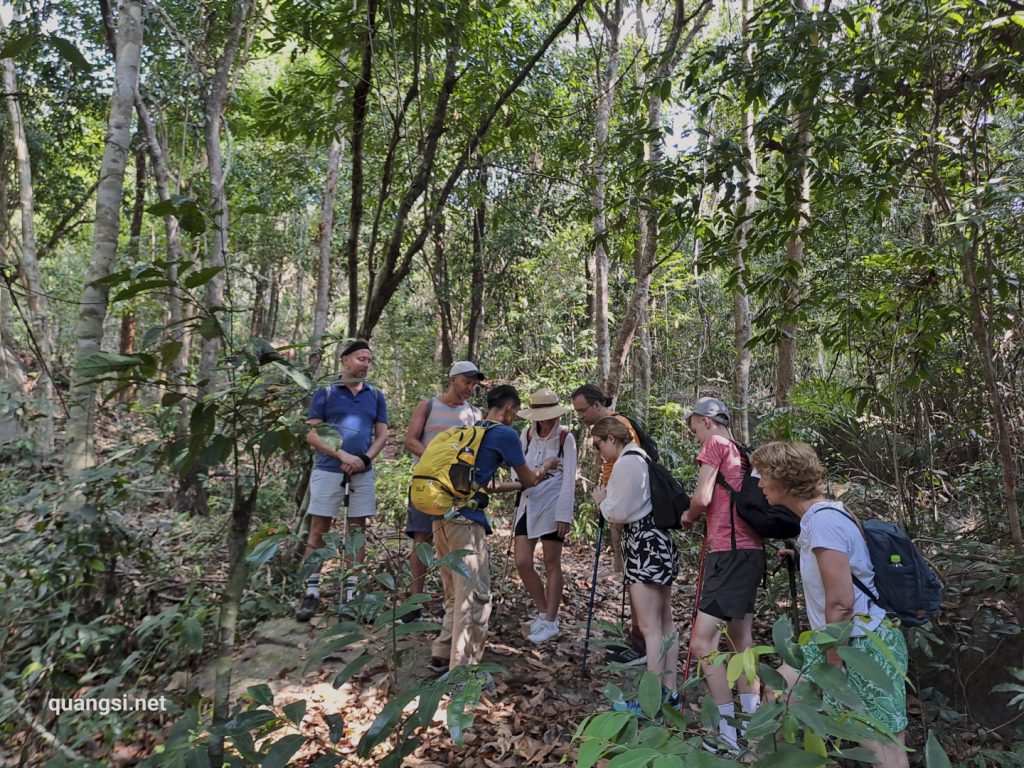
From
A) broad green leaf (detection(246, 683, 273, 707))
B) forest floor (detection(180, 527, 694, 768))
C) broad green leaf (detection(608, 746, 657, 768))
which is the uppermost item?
broad green leaf (detection(608, 746, 657, 768))

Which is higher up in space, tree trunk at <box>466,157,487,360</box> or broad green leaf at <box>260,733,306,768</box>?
tree trunk at <box>466,157,487,360</box>

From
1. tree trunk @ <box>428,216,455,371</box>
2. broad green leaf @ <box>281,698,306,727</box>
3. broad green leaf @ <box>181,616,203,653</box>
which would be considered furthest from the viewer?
tree trunk @ <box>428,216,455,371</box>

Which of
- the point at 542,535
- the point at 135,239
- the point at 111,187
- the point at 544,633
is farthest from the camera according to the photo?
the point at 135,239

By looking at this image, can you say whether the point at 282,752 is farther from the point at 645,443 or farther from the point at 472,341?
the point at 472,341

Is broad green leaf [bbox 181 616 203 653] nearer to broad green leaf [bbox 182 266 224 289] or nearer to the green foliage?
broad green leaf [bbox 182 266 224 289]

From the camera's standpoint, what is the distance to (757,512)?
3.21 meters

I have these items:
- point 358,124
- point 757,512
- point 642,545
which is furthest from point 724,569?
point 358,124

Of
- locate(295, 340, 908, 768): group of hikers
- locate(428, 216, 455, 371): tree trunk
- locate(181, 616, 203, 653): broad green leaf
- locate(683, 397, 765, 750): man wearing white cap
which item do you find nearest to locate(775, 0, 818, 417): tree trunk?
locate(295, 340, 908, 768): group of hikers

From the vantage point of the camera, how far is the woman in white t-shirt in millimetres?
2363

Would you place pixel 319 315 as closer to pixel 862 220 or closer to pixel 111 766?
pixel 111 766

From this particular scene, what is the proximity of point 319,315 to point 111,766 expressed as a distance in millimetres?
7244

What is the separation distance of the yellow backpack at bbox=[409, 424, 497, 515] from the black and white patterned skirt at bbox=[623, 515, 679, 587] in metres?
0.99

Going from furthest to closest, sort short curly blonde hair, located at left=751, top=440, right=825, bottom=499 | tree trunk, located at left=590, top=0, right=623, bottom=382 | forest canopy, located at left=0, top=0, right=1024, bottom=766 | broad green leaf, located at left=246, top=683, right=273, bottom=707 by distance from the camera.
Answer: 1. tree trunk, located at left=590, top=0, right=623, bottom=382
2. short curly blonde hair, located at left=751, top=440, right=825, bottom=499
3. forest canopy, located at left=0, top=0, right=1024, bottom=766
4. broad green leaf, located at left=246, top=683, right=273, bottom=707

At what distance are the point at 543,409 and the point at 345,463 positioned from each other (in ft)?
4.94
